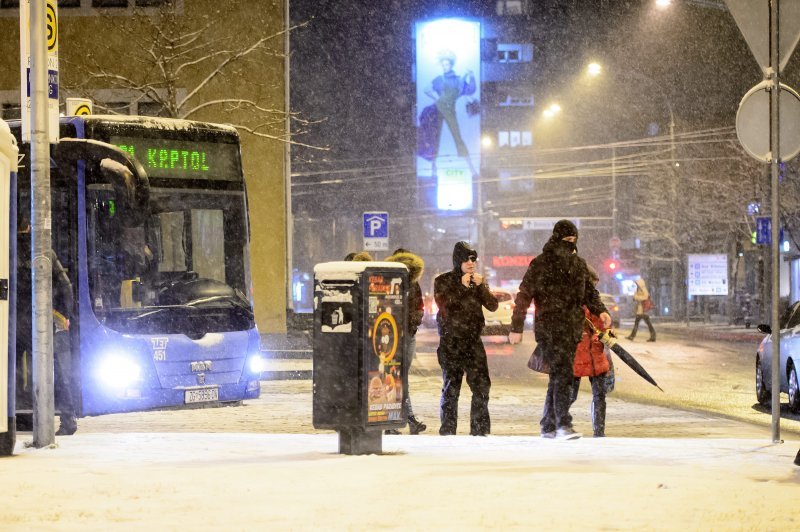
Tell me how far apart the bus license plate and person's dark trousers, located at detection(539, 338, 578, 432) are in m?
3.79

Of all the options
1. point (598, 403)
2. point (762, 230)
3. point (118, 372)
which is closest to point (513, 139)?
point (762, 230)

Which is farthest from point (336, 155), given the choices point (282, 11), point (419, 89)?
point (282, 11)

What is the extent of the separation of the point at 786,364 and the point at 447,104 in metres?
82.0

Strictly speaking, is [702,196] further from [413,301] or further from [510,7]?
[510,7]

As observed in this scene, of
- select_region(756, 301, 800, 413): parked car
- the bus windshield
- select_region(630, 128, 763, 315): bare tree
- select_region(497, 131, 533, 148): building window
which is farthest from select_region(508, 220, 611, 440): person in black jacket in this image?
select_region(497, 131, 533, 148): building window

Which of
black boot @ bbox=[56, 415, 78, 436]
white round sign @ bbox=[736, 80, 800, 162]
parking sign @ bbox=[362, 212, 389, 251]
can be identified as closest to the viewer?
white round sign @ bbox=[736, 80, 800, 162]

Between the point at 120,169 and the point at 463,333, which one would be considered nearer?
the point at 463,333

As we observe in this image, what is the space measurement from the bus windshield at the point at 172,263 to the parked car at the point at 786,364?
629 cm

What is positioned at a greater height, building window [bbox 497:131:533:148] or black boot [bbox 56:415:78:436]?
building window [bbox 497:131:533:148]

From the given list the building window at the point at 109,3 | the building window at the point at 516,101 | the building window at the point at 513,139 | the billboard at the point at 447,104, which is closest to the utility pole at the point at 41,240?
the building window at the point at 109,3

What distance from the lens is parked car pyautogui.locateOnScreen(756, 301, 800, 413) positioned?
14945mm

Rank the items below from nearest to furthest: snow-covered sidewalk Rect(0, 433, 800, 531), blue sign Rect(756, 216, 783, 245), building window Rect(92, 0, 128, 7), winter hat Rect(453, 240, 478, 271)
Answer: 1. snow-covered sidewalk Rect(0, 433, 800, 531)
2. winter hat Rect(453, 240, 478, 271)
3. building window Rect(92, 0, 128, 7)
4. blue sign Rect(756, 216, 783, 245)

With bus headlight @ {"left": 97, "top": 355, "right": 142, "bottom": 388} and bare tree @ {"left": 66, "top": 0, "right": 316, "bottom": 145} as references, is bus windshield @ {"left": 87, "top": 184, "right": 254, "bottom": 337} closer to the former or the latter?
bus headlight @ {"left": 97, "top": 355, "right": 142, "bottom": 388}

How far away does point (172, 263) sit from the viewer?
41.9 ft
